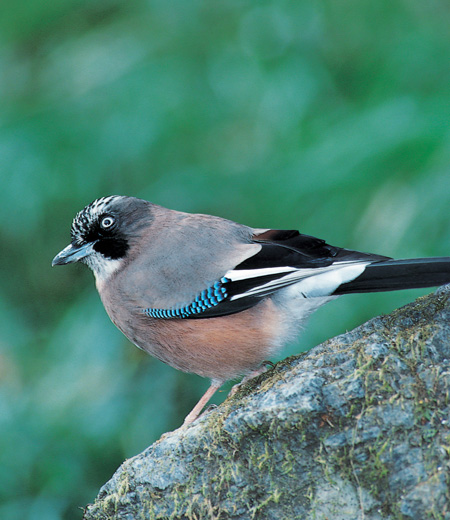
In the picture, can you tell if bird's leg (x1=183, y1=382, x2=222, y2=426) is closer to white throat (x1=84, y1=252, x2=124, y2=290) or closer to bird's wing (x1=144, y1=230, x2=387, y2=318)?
bird's wing (x1=144, y1=230, x2=387, y2=318)

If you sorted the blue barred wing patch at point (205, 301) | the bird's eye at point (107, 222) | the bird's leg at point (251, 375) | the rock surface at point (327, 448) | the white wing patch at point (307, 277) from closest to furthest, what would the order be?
the rock surface at point (327, 448) → the white wing patch at point (307, 277) → the blue barred wing patch at point (205, 301) → the bird's leg at point (251, 375) → the bird's eye at point (107, 222)

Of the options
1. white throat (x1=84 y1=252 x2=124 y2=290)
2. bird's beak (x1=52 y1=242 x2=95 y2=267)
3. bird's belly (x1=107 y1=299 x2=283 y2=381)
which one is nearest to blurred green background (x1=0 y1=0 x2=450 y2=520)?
white throat (x1=84 y1=252 x2=124 y2=290)

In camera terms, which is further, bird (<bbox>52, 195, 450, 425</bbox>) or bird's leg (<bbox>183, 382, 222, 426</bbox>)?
bird's leg (<bbox>183, 382, 222, 426</bbox>)

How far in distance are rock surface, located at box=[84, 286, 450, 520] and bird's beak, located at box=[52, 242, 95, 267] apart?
1.62 meters

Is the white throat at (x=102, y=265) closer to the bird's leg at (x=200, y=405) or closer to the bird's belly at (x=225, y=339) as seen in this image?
the bird's belly at (x=225, y=339)

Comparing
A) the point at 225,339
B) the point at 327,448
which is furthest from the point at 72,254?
the point at 327,448

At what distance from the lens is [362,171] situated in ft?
19.1

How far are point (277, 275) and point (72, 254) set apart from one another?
58.5 inches

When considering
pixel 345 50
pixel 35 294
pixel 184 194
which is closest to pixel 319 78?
pixel 345 50

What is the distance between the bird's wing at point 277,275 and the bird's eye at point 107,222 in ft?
2.52

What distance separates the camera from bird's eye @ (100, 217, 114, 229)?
534cm

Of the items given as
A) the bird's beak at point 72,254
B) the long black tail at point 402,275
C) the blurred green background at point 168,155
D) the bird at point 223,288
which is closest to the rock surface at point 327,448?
the long black tail at point 402,275

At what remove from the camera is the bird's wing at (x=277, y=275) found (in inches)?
185

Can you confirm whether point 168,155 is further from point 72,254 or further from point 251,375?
point 251,375
